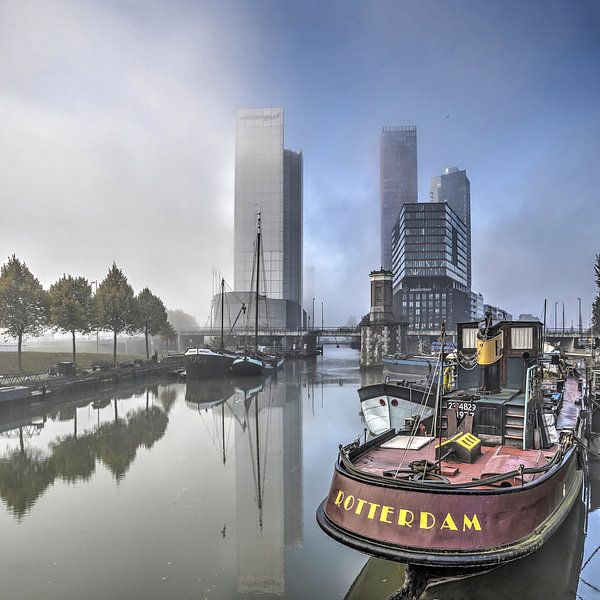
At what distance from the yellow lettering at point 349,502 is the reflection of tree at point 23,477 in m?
14.2

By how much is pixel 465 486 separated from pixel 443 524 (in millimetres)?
1036

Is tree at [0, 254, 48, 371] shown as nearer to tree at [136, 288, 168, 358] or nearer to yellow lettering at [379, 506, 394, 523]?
tree at [136, 288, 168, 358]

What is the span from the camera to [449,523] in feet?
36.3

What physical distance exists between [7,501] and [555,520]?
2133 centimetres

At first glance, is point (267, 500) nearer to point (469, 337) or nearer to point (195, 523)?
point (195, 523)

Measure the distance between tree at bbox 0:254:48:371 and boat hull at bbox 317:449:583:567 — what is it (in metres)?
55.2

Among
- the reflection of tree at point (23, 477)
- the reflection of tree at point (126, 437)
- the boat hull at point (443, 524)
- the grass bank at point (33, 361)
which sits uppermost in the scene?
the boat hull at point (443, 524)

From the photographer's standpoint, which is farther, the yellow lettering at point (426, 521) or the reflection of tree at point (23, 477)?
the reflection of tree at point (23, 477)

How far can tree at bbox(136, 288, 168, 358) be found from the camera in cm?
8856

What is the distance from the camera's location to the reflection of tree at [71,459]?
21875mm

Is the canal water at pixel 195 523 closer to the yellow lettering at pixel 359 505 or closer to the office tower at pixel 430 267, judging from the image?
the yellow lettering at pixel 359 505

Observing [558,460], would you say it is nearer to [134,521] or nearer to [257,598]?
[257,598]

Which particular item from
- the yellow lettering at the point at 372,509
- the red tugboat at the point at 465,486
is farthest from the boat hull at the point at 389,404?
the yellow lettering at the point at 372,509

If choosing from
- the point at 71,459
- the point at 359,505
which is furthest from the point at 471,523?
the point at 71,459
